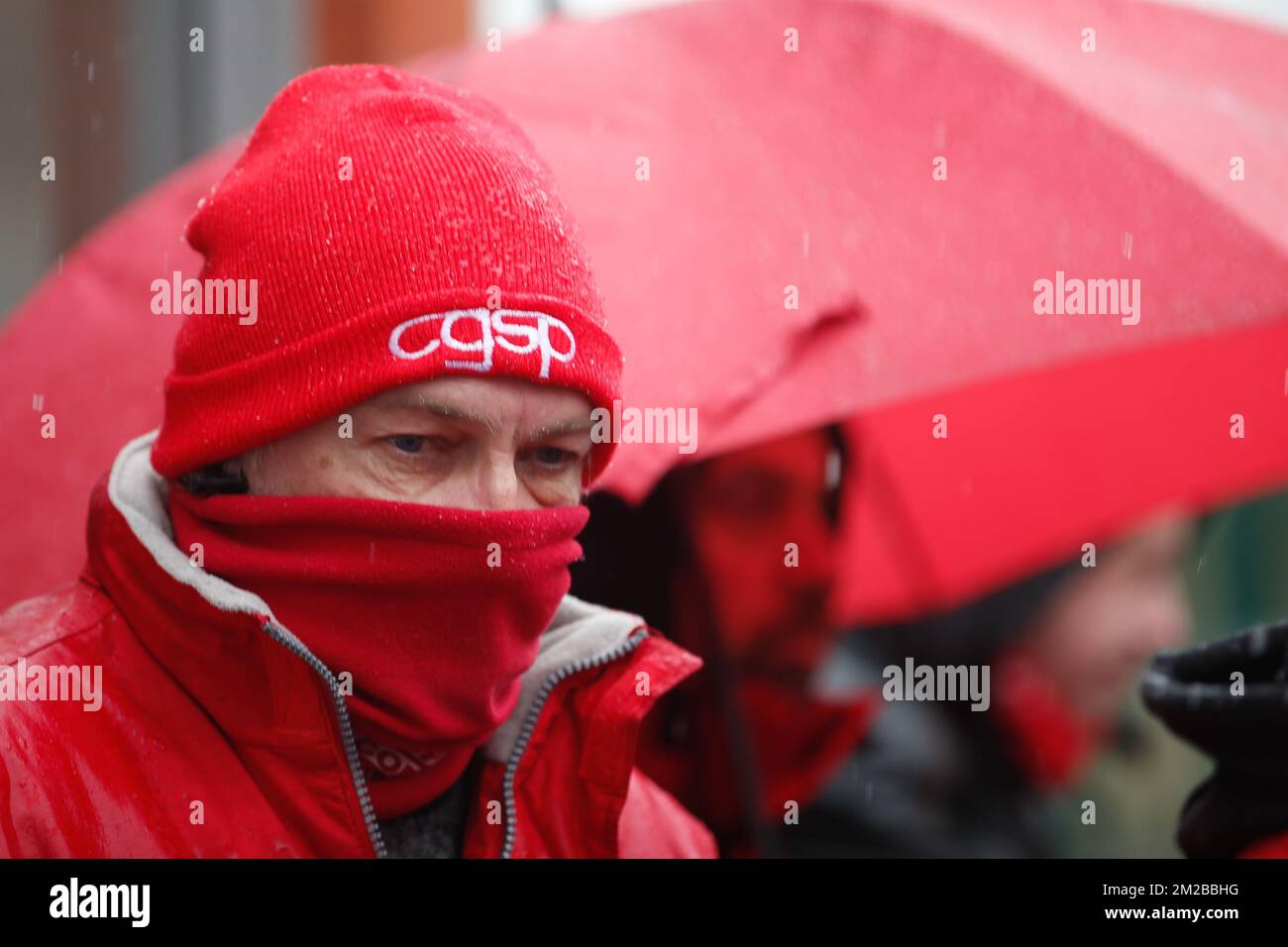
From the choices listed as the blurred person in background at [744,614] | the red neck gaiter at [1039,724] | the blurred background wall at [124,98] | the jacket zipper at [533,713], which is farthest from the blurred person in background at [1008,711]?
the jacket zipper at [533,713]

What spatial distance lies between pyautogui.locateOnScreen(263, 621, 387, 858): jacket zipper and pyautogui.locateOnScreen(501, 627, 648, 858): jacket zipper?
15 centimetres

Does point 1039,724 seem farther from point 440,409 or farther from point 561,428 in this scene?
point 440,409

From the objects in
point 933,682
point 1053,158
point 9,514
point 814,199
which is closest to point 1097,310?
point 1053,158

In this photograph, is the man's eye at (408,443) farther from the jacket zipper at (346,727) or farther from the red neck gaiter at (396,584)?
the jacket zipper at (346,727)

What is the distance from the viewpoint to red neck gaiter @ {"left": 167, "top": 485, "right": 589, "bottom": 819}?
157cm

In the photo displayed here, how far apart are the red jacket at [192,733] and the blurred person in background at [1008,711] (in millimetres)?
2939

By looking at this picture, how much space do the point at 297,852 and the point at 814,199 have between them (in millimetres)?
1330

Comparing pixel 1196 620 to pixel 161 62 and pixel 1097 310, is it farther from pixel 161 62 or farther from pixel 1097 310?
pixel 161 62

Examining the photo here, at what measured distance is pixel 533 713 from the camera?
5.82 feet

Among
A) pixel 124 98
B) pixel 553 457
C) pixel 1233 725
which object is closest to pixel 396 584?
pixel 553 457

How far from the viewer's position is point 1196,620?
5195 millimetres
